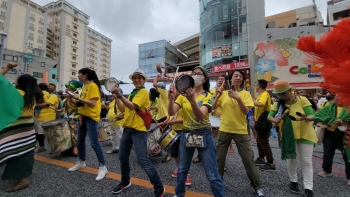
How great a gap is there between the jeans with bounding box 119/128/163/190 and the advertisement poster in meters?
19.1

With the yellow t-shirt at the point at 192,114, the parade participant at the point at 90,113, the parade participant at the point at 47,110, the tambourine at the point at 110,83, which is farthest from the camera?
the parade participant at the point at 47,110

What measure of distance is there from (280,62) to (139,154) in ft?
65.0

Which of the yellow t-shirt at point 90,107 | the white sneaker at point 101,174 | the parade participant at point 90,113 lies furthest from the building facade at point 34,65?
the white sneaker at point 101,174

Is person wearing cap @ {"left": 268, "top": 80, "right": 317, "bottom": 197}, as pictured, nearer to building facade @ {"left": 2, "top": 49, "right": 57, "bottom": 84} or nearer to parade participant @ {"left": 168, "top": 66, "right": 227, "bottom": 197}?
parade participant @ {"left": 168, "top": 66, "right": 227, "bottom": 197}

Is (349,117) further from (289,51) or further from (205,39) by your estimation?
(205,39)

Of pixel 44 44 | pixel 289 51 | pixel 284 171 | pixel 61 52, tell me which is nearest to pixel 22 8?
pixel 44 44

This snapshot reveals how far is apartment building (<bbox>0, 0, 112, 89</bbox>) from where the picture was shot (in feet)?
128

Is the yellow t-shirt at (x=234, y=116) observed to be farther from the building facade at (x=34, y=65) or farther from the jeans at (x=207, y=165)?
the building facade at (x=34, y=65)

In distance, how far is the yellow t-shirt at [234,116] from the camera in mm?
2729

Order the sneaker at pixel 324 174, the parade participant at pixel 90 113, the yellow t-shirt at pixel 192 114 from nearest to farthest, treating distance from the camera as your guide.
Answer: the yellow t-shirt at pixel 192 114 < the parade participant at pixel 90 113 < the sneaker at pixel 324 174

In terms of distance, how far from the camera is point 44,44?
4534cm

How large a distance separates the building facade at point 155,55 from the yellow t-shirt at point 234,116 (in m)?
37.9

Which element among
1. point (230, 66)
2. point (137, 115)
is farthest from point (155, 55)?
point (137, 115)

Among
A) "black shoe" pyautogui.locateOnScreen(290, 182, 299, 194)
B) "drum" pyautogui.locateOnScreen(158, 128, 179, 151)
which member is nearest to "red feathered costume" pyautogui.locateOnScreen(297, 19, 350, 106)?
"black shoe" pyautogui.locateOnScreen(290, 182, 299, 194)
